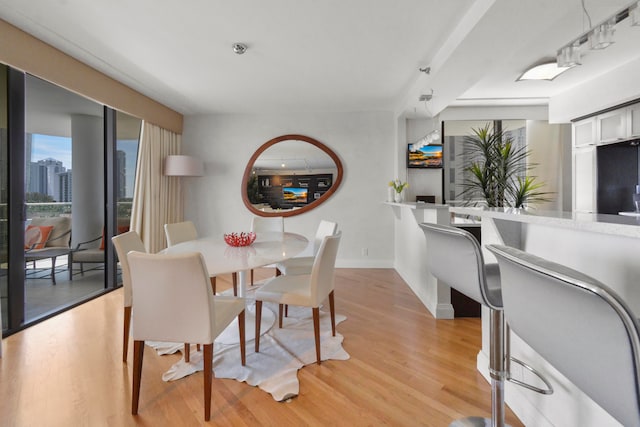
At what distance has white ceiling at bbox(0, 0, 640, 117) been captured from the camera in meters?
2.06

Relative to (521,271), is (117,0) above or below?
above

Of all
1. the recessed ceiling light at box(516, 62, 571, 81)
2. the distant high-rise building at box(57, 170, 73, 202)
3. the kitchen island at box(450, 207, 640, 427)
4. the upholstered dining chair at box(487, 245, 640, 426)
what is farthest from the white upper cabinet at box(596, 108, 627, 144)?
the distant high-rise building at box(57, 170, 73, 202)

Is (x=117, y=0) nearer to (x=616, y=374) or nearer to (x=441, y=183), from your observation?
(x=616, y=374)

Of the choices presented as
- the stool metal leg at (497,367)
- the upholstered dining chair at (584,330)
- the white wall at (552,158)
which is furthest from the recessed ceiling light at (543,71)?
the upholstered dining chair at (584,330)

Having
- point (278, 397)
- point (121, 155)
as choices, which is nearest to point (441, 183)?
point (278, 397)

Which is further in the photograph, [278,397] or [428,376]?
[428,376]

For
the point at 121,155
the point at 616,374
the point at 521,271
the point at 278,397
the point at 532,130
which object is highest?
the point at 532,130

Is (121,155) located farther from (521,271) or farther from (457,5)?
(521,271)

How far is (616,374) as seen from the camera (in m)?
0.53

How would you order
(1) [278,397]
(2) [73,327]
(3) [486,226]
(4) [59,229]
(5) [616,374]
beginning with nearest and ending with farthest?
(5) [616,374] < (1) [278,397] < (3) [486,226] < (2) [73,327] < (4) [59,229]

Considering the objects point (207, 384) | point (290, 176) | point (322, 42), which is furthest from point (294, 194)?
point (207, 384)

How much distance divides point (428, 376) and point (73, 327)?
2927 millimetres

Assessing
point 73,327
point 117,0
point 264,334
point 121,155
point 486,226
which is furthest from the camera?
point 121,155

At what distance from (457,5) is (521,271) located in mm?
2098
